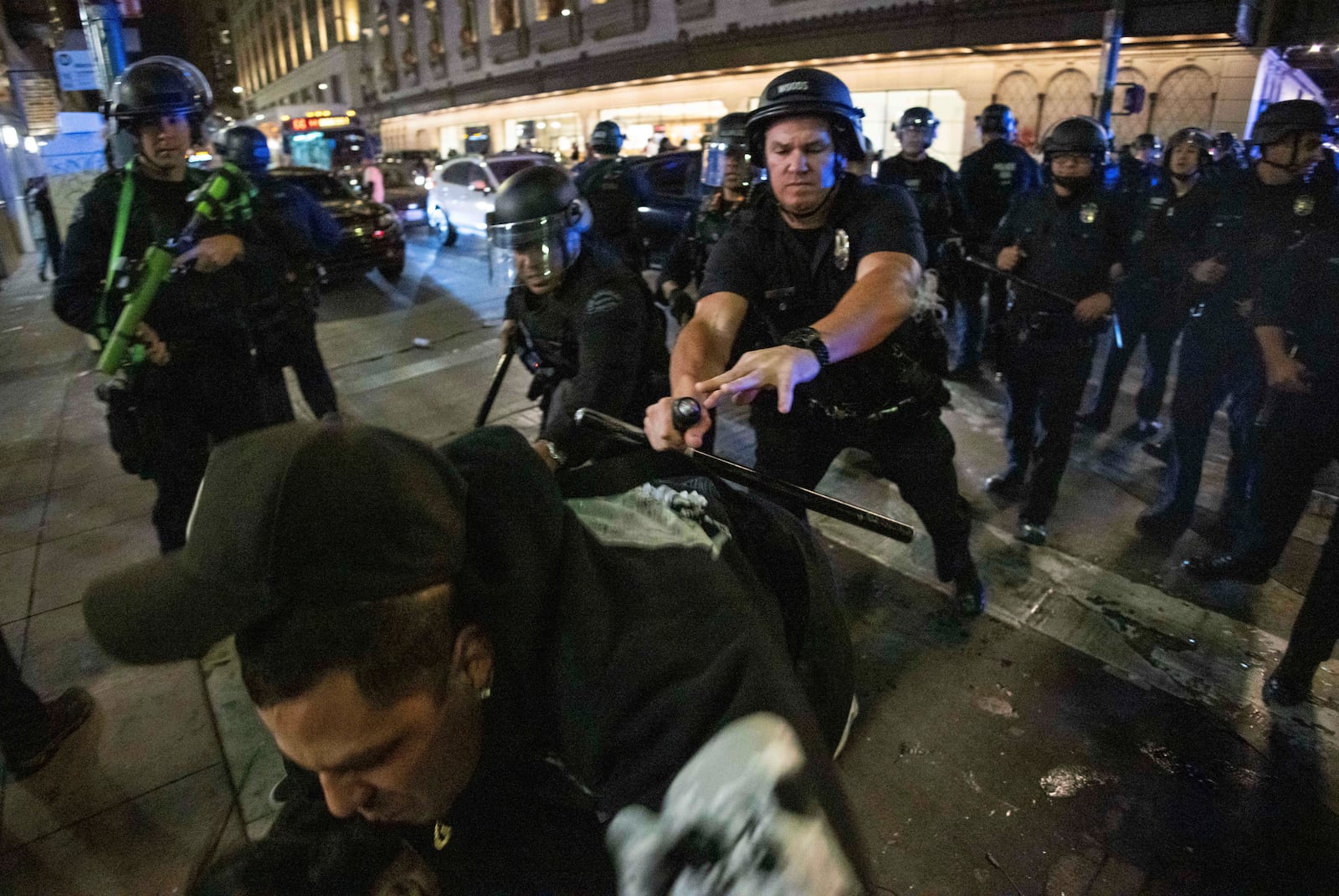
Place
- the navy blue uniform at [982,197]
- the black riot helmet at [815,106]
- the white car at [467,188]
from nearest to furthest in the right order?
1. the black riot helmet at [815,106]
2. the navy blue uniform at [982,197]
3. the white car at [467,188]

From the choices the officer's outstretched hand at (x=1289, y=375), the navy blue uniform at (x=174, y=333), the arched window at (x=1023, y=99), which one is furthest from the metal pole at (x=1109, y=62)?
the navy blue uniform at (x=174, y=333)

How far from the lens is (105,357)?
296cm

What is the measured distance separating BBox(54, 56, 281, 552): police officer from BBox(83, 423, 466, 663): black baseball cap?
9.41 ft

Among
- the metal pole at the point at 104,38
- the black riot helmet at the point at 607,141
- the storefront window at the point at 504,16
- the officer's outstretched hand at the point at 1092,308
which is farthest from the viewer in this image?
the storefront window at the point at 504,16

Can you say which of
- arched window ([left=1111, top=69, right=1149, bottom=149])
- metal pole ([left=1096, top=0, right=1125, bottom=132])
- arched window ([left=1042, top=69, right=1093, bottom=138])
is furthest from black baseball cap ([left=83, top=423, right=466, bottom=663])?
arched window ([left=1042, top=69, right=1093, bottom=138])

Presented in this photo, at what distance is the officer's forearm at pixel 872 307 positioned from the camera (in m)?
2.05

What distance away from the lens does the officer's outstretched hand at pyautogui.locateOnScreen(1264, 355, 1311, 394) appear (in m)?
2.98

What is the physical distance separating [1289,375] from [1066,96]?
45.9ft

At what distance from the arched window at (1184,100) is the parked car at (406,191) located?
1379cm

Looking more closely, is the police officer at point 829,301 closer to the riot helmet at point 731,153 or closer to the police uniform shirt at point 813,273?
the police uniform shirt at point 813,273

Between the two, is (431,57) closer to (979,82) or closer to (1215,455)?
(979,82)

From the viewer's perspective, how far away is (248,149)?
5535 mm

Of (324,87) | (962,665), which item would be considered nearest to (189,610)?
(962,665)

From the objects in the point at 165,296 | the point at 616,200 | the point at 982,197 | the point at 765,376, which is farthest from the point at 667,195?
the point at 765,376
